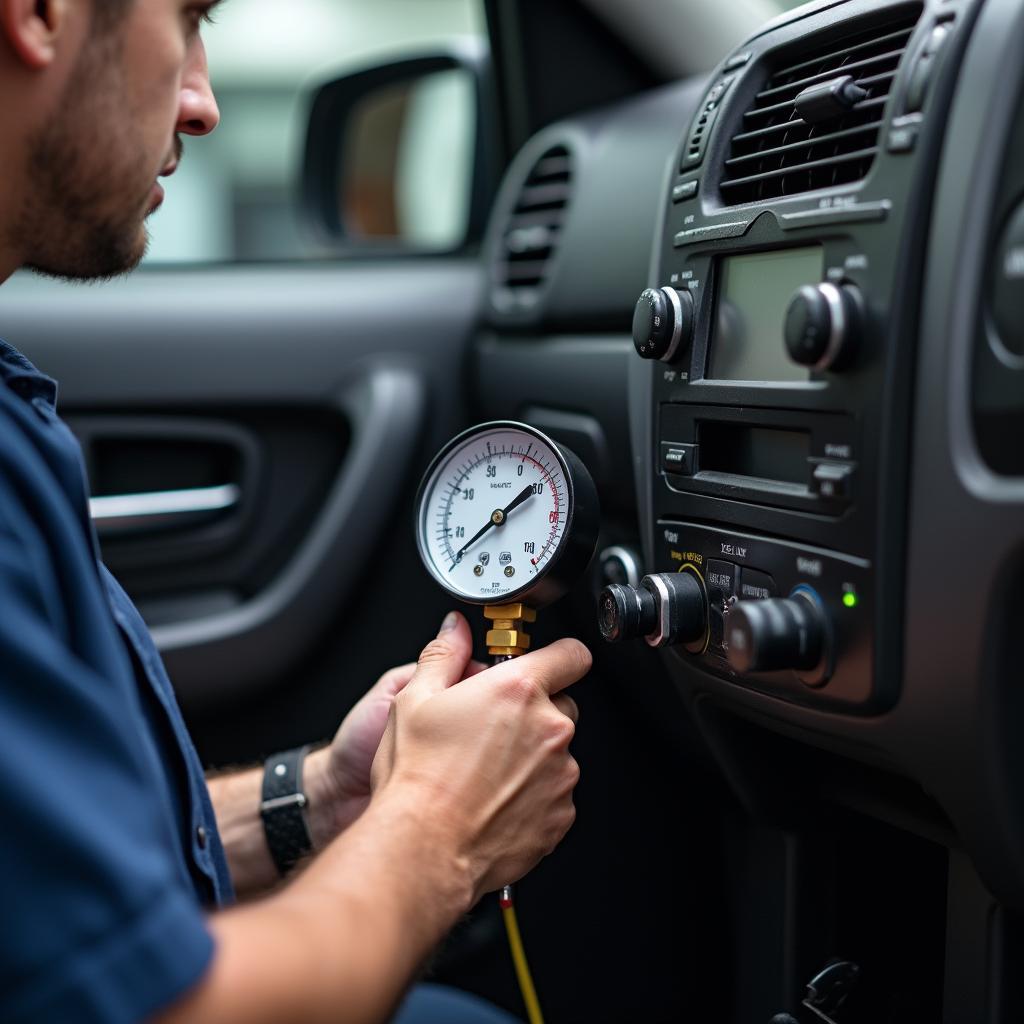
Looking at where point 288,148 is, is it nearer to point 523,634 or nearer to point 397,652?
point 397,652

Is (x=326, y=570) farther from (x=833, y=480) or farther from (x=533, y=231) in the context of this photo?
(x=833, y=480)

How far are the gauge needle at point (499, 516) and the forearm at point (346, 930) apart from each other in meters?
0.31

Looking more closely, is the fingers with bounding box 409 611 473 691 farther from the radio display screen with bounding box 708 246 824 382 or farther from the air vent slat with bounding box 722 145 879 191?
the air vent slat with bounding box 722 145 879 191

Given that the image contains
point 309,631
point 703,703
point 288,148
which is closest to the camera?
point 703,703

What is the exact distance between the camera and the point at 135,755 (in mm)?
729

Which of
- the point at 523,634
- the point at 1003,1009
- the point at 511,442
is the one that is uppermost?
the point at 511,442

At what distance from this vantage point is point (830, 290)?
905 millimetres

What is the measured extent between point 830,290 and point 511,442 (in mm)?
358

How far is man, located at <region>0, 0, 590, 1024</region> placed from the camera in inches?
25.8

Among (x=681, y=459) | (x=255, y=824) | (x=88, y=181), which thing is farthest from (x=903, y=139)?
(x=255, y=824)

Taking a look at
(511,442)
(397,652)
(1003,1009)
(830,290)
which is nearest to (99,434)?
(397,652)

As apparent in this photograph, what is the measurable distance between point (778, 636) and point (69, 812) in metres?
0.52

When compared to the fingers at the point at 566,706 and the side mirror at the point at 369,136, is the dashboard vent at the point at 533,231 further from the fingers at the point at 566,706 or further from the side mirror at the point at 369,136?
the fingers at the point at 566,706

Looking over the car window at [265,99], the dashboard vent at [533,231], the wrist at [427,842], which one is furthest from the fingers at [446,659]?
the car window at [265,99]
